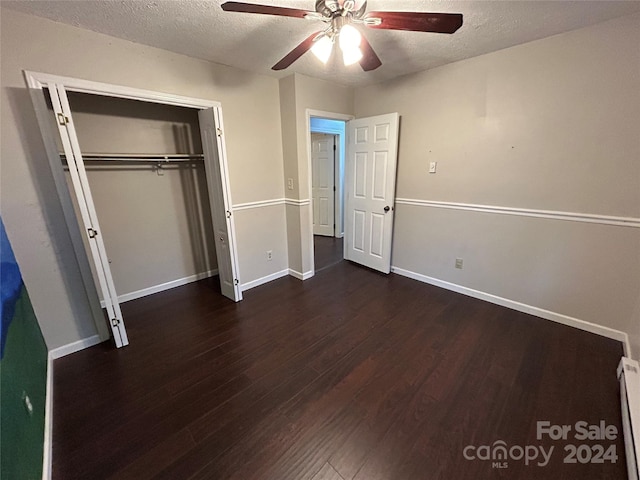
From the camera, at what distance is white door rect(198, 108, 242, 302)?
2494mm

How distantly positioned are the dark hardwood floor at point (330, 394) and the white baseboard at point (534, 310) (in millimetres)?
74

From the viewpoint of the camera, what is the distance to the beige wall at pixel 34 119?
66.9 inches

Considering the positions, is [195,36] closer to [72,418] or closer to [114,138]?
[114,138]

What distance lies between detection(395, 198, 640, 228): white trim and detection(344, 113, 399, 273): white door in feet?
1.33

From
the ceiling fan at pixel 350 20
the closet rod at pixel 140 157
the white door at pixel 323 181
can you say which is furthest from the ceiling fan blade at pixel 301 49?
the white door at pixel 323 181

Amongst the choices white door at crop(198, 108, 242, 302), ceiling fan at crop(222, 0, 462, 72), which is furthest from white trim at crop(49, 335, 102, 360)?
ceiling fan at crop(222, 0, 462, 72)

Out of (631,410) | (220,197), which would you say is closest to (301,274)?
(220,197)

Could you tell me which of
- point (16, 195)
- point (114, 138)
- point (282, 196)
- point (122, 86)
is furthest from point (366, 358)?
point (114, 138)

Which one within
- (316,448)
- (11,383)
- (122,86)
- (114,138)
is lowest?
(316,448)

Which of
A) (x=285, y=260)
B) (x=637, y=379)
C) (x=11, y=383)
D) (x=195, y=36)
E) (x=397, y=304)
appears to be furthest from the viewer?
(x=285, y=260)

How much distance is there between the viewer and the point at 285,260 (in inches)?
141

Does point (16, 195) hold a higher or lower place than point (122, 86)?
lower

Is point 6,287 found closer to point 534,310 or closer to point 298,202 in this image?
point 298,202

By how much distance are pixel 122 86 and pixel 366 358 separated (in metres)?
2.82
